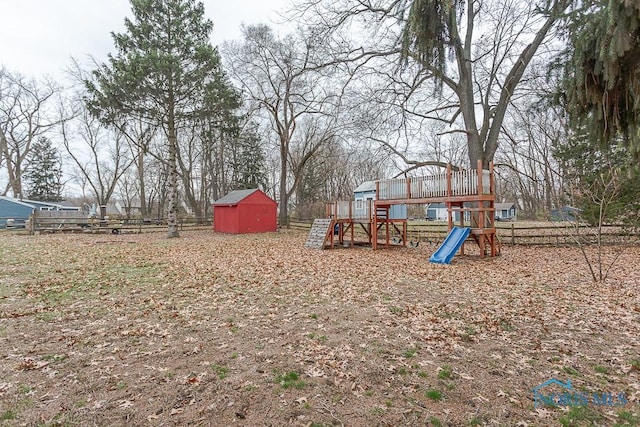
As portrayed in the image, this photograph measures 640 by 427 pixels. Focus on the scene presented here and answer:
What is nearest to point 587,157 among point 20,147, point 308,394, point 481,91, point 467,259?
point 481,91

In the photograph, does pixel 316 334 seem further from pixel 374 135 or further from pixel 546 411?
pixel 374 135

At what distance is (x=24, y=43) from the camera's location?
53.1 ft

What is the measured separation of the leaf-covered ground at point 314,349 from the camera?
8.57ft

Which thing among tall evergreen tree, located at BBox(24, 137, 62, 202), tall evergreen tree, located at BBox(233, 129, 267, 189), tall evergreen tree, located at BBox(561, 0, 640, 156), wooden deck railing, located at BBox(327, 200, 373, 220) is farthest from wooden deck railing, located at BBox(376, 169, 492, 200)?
tall evergreen tree, located at BBox(24, 137, 62, 202)

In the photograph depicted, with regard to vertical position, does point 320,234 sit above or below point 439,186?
below

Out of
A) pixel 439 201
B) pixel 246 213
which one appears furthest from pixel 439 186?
pixel 246 213

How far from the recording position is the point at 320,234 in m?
14.2

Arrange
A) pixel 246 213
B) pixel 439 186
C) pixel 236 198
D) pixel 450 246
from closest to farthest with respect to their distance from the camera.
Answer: pixel 450 246 → pixel 439 186 → pixel 246 213 → pixel 236 198

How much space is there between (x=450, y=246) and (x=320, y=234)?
5.60 metres

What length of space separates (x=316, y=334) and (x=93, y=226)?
70.0ft

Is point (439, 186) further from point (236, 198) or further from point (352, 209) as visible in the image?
point (236, 198)

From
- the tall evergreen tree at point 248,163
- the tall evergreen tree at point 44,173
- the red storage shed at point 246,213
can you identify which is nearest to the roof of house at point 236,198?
the red storage shed at point 246,213

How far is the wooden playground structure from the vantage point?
1032 cm

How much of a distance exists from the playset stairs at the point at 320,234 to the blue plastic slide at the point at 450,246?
190 inches
